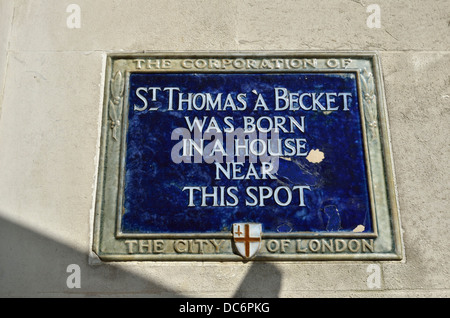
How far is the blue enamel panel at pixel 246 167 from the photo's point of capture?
4156 mm

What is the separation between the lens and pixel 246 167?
14.1 feet

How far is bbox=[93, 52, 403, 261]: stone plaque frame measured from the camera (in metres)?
4.08

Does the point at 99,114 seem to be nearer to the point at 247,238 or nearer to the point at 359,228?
the point at 247,238

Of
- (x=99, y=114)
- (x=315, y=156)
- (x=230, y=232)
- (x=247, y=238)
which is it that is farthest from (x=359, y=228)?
(x=99, y=114)

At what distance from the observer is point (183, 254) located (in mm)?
4070

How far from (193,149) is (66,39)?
4.94 feet

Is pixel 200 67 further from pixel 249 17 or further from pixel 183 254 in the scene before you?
pixel 183 254

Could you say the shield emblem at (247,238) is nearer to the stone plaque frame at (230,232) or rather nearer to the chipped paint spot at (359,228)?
the stone plaque frame at (230,232)

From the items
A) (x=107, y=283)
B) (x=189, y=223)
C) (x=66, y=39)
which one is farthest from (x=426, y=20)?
(x=107, y=283)

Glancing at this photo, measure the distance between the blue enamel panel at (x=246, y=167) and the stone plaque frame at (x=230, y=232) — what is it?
0.17 ft

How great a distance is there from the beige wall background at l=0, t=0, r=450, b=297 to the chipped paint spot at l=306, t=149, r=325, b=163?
1.88 ft

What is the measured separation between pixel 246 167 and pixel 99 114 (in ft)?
4.16

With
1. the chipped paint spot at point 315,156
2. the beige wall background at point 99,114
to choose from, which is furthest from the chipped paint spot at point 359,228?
the chipped paint spot at point 315,156

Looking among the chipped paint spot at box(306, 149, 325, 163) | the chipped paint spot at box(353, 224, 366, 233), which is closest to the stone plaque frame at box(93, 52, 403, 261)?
the chipped paint spot at box(353, 224, 366, 233)
